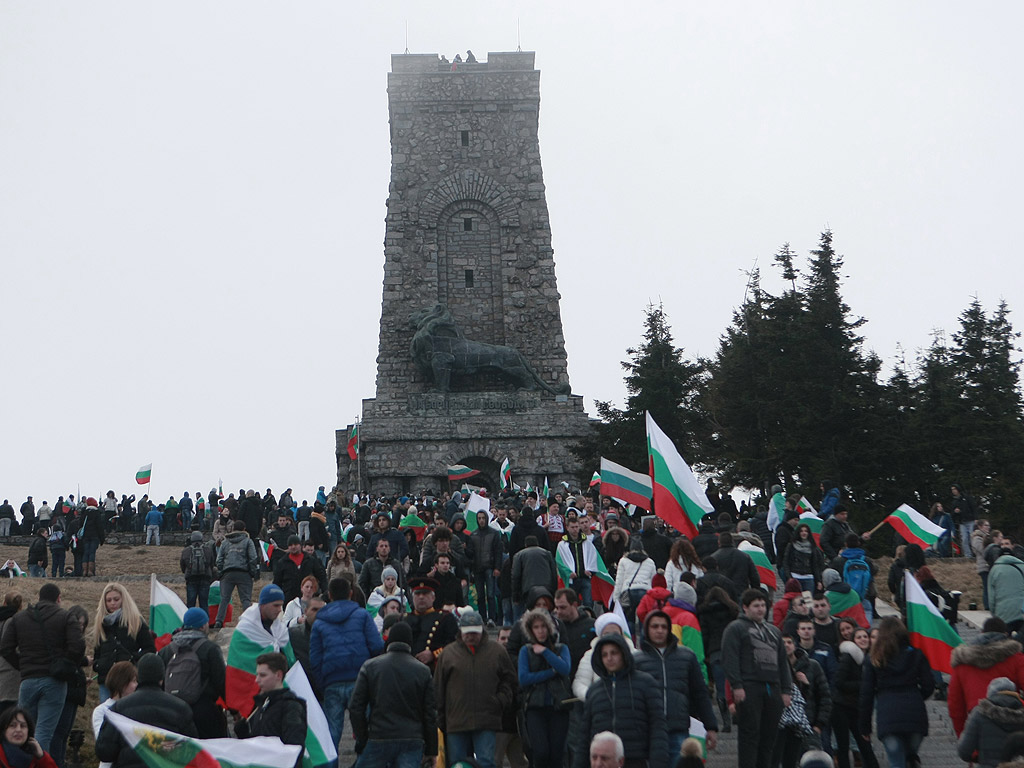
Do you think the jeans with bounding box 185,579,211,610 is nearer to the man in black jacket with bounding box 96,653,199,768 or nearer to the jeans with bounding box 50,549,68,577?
the jeans with bounding box 50,549,68,577

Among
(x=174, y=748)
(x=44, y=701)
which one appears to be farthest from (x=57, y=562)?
(x=174, y=748)

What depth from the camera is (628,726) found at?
831 centimetres

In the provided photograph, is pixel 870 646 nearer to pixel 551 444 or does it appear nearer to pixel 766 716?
pixel 766 716

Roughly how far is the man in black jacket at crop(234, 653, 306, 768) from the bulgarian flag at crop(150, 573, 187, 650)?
11.5 feet

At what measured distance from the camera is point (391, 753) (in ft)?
29.5

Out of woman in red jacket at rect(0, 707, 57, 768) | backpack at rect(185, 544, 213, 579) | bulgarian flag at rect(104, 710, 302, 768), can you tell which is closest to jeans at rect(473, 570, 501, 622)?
backpack at rect(185, 544, 213, 579)

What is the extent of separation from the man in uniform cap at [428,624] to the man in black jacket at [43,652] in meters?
2.47

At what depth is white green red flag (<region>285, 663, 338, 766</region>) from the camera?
28.9 feet

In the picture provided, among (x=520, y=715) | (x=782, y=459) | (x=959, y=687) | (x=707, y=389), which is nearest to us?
Answer: (x=959, y=687)

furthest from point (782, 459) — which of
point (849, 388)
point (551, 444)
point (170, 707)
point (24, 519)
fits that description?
point (170, 707)

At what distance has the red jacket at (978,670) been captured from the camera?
890 cm

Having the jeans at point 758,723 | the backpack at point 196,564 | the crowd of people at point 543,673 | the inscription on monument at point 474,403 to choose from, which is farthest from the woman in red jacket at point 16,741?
the inscription on monument at point 474,403

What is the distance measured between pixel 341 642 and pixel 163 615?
245 cm

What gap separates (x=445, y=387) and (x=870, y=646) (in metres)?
32.4
